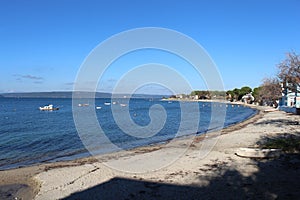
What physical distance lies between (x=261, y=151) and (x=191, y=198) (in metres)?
6.56

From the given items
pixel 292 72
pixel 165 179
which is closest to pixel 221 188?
pixel 165 179

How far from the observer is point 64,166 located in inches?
575

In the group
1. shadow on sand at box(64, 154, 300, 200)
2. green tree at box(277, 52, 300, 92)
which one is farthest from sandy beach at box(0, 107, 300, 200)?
green tree at box(277, 52, 300, 92)

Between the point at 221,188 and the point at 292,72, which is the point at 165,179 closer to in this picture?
the point at 221,188

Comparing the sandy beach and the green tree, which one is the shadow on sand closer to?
the sandy beach

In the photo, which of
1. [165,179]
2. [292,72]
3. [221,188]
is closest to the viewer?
[221,188]

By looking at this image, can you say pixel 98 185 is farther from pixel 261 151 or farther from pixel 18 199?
pixel 261 151

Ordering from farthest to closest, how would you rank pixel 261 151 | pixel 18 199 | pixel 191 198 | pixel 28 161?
pixel 28 161 < pixel 261 151 < pixel 18 199 < pixel 191 198

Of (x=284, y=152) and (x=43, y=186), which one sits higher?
(x=284, y=152)

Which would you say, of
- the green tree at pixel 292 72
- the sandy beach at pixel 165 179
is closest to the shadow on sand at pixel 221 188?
the sandy beach at pixel 165 179

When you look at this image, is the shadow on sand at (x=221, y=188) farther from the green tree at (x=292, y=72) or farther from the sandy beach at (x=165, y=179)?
the green tree at (x=292, y=72)

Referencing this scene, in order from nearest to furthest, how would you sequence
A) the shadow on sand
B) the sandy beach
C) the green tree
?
the shadow on sand
the sandy beach
the green tree

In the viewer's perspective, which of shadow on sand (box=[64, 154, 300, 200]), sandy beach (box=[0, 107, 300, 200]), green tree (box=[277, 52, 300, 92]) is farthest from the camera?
green tree (box=[277, 52, 300, 92])

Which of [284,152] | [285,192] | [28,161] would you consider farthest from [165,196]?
[28,161]
